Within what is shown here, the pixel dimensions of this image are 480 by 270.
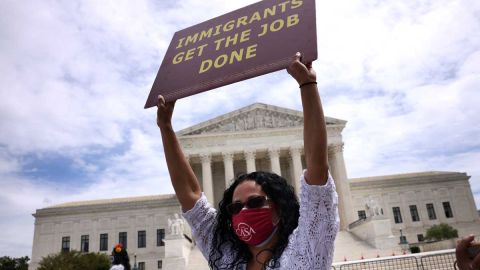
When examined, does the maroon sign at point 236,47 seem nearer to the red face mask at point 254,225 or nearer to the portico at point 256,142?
the red face mask at point 254,225

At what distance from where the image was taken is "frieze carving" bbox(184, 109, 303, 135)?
1717 inches

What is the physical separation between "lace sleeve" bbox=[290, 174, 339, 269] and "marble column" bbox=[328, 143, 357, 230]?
3842cm

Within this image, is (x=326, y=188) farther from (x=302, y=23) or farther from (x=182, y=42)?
(x=182, y=42)

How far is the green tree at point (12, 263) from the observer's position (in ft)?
173

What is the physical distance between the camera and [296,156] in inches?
1641

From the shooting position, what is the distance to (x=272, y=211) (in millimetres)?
2498

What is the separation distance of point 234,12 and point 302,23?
786 mm

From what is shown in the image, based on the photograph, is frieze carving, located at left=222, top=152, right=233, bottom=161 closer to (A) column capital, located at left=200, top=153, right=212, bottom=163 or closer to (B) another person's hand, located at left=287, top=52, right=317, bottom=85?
(A) column capital, located at left=200, top=153, right=212, bottom=163

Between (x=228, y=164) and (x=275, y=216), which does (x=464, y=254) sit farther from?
(x=228, y=164)

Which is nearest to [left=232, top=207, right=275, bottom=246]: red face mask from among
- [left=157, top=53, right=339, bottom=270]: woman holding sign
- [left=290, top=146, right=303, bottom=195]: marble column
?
[left=157, top=53, right=339, bottom=270]: woman holding sign

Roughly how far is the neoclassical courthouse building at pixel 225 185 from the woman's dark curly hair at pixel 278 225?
37424 mm

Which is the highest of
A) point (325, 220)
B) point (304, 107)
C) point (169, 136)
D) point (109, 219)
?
point (109, 219)

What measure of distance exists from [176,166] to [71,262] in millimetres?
33491

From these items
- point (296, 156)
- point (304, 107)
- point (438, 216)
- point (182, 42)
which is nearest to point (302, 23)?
point (304, 107)
